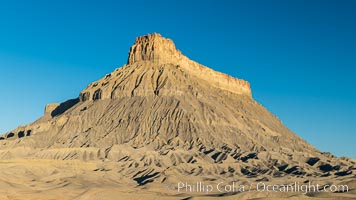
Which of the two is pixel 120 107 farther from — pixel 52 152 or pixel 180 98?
pixel 52 152

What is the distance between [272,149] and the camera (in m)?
136

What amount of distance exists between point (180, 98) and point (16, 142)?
42156 mm

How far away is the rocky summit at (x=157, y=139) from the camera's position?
105188 mm

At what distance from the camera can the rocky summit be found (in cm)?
10519

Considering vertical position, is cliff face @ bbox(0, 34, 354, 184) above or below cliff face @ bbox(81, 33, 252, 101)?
below

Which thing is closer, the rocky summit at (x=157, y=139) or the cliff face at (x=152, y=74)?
the rocky summit at (x=157, y=139)

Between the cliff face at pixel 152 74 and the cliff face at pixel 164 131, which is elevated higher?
the cliff face at pixel 152 74

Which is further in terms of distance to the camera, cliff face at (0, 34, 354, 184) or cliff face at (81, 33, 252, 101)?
cliff face at (81, 33, 252, 101)

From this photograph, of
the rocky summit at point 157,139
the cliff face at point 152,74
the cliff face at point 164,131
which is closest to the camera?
the rocky summit at point 157,139

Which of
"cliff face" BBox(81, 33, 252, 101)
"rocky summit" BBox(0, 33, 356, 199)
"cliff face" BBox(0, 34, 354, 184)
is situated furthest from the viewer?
"cliff face" BBox(81, 33, 252, 101)

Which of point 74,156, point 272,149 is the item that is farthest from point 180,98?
point 74,156

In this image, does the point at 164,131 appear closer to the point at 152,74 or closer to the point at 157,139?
the point at 157,139

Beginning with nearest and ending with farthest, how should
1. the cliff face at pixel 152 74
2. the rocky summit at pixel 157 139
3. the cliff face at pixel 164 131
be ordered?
1. the rocky summit at pixel 157 139
2. the cliff face at pixel 164 131
3. the cliff face at pixel 152 74

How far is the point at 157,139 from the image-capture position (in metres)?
128
